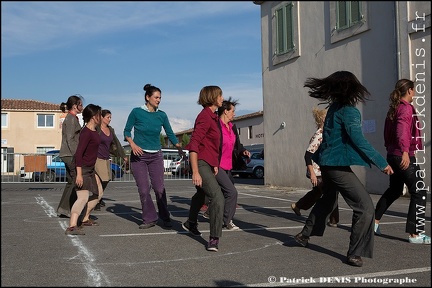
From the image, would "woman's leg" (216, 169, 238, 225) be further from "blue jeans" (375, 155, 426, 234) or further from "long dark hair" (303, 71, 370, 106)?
"blue jeans" (375, 155, 426, 234)

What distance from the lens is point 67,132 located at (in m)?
7.77

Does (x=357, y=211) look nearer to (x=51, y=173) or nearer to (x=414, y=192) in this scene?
(x=414, y=192)

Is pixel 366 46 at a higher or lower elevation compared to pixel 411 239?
higher

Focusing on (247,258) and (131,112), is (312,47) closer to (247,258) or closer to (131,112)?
(131,112)

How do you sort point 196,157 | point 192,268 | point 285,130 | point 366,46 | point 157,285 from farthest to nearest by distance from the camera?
1. point 285,130
2. point 366,46
3. point 196,157
4. point 192,268
5. point 157,285

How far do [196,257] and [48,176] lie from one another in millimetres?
15129

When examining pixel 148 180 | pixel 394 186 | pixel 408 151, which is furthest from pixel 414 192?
pixel 148 180

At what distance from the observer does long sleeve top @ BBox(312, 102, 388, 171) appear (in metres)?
4.79

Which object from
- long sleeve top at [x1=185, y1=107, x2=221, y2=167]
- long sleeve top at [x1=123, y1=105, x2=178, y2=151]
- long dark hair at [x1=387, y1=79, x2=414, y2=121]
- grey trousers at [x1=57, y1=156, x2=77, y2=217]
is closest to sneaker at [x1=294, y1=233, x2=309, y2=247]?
long sleeve top at [x1=185, y1=107, x2=221, y2=167]

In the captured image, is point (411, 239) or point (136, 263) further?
point (411, 239)

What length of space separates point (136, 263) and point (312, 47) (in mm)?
12455

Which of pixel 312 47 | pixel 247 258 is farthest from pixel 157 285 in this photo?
pixel 312 47

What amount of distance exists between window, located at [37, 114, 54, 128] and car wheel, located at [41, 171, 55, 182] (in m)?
31.9

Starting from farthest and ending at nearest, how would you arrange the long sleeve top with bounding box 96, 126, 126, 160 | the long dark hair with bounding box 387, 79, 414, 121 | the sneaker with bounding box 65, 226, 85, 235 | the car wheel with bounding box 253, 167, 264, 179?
the car wheel with bounding box 253, 167, 264, 179 < the long sleeve top with bounding box 96, 126, 126, 160 < the sneaker with bounding box 65, 226, 85, 235 < the long dark hair with bounding box 387, 79, 414, 121
